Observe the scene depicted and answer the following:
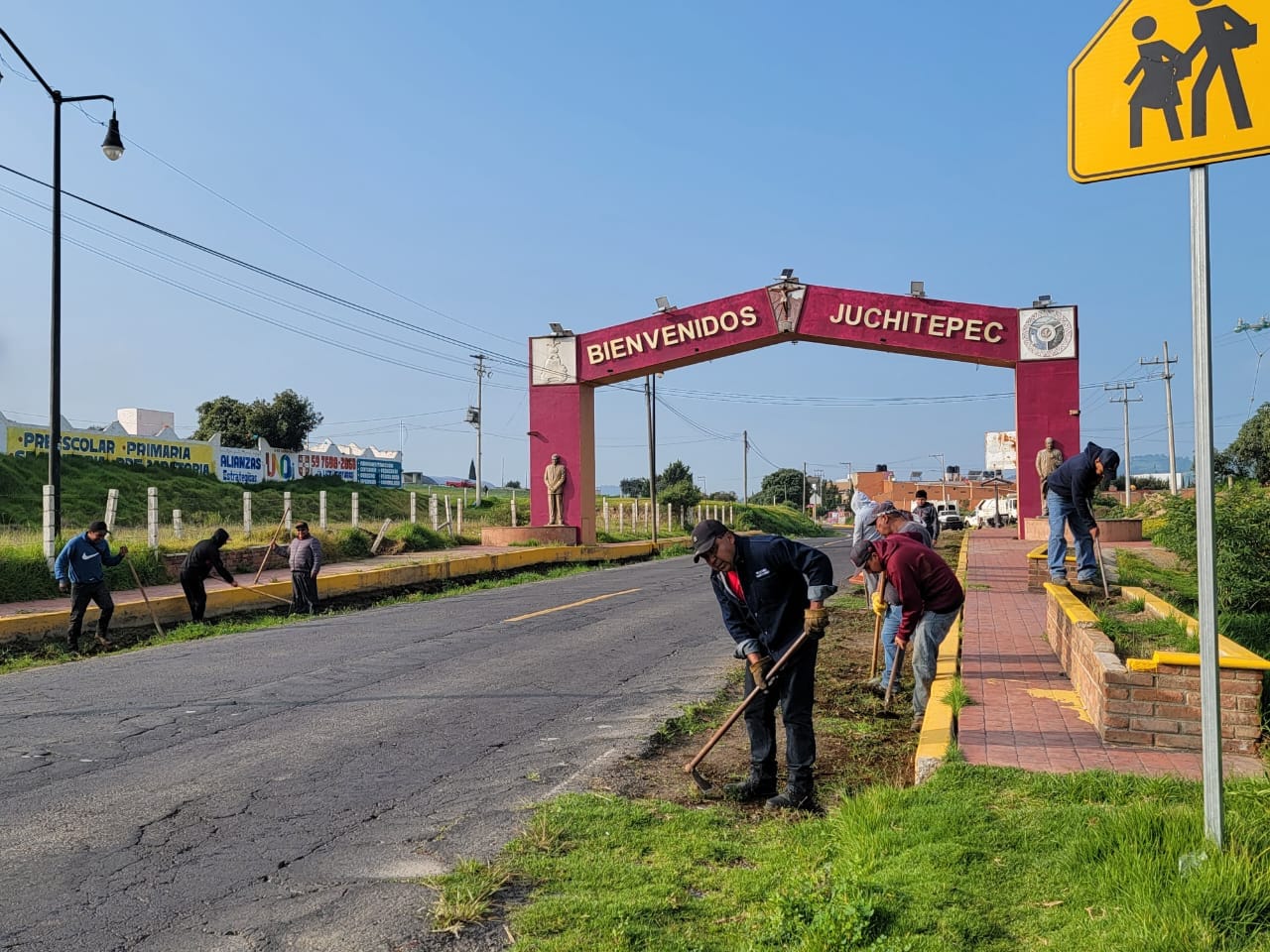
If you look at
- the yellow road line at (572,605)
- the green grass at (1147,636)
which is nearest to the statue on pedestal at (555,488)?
the yellow road line at (572,605)

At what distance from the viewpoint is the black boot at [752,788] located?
5.80 metres

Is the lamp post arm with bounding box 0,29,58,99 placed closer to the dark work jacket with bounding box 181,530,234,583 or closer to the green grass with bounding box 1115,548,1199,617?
the dark work jacket with bounding box 181,530,234,583

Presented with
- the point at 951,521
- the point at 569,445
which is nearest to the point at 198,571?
the point at 569,445

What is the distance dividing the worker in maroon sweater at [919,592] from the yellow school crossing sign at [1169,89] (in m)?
3.82

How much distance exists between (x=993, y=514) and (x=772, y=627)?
61.2 m

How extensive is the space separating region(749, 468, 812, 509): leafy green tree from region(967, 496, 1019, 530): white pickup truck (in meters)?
31.8

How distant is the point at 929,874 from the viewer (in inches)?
157

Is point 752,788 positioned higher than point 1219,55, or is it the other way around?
point 1219,55

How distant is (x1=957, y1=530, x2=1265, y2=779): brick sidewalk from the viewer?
5328 mm

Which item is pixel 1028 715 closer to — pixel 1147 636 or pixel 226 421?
pixel 1147 636

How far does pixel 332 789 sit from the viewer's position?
6078mm

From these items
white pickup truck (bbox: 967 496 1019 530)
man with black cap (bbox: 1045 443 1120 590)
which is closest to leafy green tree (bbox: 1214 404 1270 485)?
white pickup truck (bbox: 967 496 1019 530)

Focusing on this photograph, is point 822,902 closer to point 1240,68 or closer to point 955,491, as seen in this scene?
point 1240,68

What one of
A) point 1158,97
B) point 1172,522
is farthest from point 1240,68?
point 1172,522
